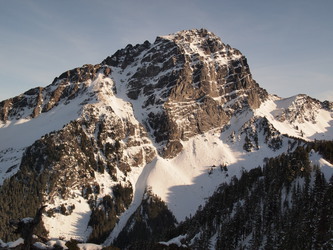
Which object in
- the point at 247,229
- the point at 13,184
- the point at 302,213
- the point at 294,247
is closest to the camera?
the point at 294,247

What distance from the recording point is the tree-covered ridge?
303 ft

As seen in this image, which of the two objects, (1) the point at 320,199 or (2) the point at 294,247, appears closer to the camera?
(2) the point at 294,247

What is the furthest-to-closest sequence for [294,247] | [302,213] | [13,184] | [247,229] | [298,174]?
[13,184]
[298,174]
[247,229]
[302,213]
[294,247]

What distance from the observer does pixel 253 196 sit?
5266 inches

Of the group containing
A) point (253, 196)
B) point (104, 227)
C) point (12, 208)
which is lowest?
point (104, 227)

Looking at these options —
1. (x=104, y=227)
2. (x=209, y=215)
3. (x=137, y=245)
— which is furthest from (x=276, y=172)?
(x=104, y=227)

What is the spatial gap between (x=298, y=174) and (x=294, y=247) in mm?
46818

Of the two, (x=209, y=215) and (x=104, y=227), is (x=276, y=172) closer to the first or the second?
(x=209, y=215)

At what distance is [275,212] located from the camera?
117m

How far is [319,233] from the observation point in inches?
3575

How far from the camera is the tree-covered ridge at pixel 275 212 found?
92438mm

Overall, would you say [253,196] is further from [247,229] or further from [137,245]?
[137,245]

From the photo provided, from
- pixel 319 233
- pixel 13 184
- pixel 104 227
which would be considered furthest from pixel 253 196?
pixel 13 184

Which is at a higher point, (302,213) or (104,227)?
(302,213)
